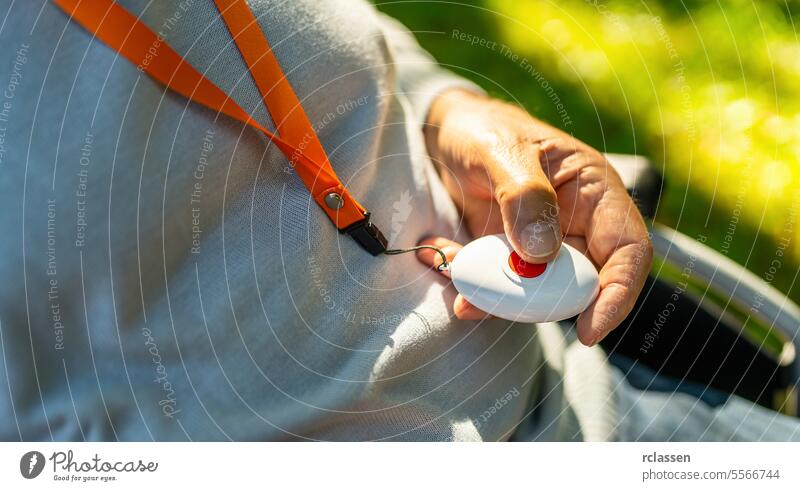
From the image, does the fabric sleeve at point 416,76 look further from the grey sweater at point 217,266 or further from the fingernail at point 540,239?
the fingernail at point 540,239

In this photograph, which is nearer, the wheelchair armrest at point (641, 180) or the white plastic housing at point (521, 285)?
the white plastic housing at point (521, 285)

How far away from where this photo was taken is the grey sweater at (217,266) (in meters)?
0.41

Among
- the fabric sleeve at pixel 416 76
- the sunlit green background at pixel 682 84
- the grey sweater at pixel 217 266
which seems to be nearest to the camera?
the grey sweater at pixel 217 266

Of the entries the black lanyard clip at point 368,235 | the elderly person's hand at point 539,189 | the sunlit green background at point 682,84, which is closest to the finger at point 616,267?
the elderly person's hand at point 539,189

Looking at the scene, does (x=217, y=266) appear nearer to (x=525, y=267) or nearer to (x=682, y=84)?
(x=525, y=267)

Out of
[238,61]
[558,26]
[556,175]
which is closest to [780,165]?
[558,26]

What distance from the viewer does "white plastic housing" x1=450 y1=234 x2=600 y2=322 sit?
0.45 meters

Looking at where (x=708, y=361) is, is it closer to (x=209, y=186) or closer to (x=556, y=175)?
(x=556, y=175)

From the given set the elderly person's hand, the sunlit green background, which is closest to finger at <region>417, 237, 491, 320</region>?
the elderly person's hand

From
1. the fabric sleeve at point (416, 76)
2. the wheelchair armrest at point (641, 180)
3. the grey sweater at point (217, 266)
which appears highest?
the wheelchair armrest at point (641, 180)

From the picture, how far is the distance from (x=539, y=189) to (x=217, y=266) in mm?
228

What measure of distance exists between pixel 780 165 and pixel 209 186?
76cm

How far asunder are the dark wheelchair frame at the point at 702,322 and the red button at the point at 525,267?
167 millimetres
